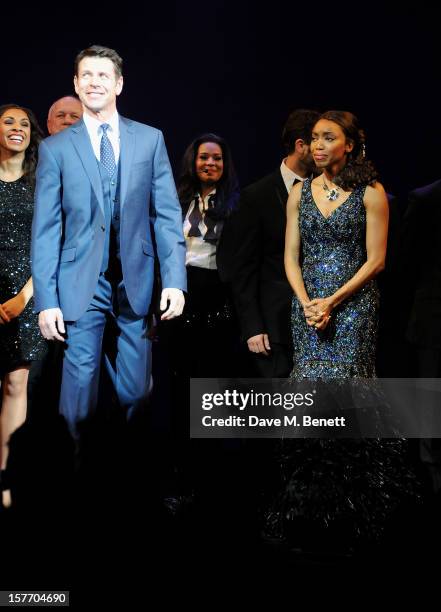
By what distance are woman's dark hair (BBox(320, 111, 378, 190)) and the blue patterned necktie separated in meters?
0.96

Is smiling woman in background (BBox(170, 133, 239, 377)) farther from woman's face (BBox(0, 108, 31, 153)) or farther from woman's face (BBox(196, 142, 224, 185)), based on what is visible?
woman's face (BBox(0, 108, 31, 153))

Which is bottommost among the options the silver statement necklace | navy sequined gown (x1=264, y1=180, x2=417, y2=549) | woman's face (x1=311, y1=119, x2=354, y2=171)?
navy sequined gown (x1=264, y1=180, x2=417, y2=549)

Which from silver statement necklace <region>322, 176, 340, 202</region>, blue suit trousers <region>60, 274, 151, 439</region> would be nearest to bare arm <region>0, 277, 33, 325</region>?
blue suit trousers <region>60, 274, 151, 439</region>

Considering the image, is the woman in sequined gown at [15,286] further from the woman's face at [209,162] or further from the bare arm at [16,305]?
the woman's face at [209,162]

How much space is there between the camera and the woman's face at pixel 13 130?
4039 millimetres

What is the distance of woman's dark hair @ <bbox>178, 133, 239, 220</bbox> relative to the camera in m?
4.43

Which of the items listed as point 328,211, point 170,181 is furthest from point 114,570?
point 328,211

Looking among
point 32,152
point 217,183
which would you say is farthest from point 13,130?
point 217,183

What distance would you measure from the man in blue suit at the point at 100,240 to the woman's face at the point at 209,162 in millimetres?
809

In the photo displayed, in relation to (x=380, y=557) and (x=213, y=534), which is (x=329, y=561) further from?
(x=213, y=534)

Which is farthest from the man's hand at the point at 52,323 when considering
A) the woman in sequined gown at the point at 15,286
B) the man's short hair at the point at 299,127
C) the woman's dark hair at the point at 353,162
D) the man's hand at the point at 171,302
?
the man's short hair at the point at 299,127

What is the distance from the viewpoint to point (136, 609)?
2803 mm

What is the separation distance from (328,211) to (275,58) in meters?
1.33

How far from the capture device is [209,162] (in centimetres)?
Result: 443
